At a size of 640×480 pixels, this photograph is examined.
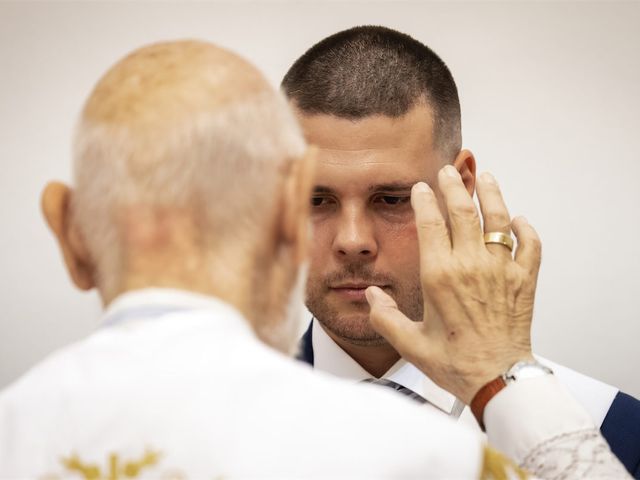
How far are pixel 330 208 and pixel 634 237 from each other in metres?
1.26

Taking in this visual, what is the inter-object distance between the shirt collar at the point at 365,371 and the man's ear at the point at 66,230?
97 centimetres

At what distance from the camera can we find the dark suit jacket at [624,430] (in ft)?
5.06

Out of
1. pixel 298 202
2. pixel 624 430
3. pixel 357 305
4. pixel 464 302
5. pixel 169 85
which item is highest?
pixel 169 85

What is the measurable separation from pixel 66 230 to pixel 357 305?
2.96 ft

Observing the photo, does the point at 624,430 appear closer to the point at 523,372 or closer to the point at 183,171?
the point at 523,372

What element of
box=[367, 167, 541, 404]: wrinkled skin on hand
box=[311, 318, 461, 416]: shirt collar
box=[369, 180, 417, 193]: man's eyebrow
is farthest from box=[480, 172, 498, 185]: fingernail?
box=[311, 318, 461, 416]: shirt collar

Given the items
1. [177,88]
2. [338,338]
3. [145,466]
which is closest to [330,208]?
[338,338]

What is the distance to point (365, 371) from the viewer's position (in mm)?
1665

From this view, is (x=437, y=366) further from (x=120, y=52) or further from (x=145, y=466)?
(x=120, y=52)

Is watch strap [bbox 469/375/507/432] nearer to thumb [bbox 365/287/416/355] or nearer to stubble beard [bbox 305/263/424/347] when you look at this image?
thumb [bbox 365/287/416/355]

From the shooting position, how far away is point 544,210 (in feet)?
7.63

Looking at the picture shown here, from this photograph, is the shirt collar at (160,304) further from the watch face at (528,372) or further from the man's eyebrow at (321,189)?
the man's eyebrow at (321,189)

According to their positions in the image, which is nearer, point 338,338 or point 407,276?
point 407,276

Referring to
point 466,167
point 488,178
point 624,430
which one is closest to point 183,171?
point 488,178
